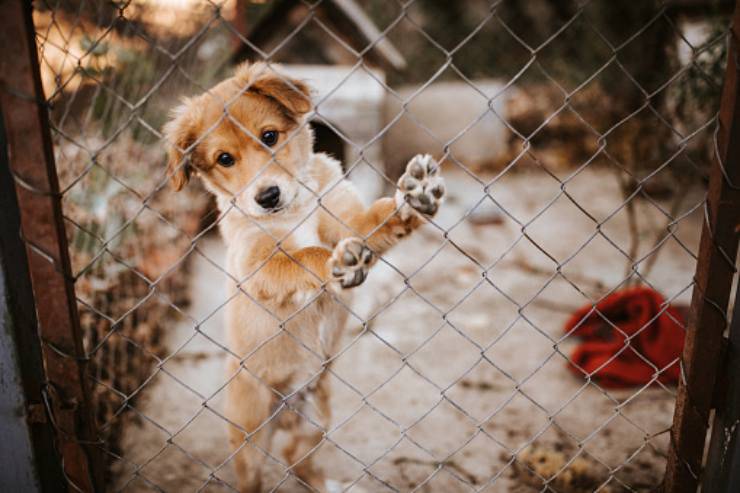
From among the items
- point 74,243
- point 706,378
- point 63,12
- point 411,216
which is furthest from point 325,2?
point 706,378

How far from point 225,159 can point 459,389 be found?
195cm

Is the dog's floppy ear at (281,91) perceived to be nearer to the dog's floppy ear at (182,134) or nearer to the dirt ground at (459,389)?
the dog's floppy ear at (182,134)

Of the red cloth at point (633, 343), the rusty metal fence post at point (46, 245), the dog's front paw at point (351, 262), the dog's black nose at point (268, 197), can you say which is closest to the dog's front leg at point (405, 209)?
the dog's front paw at point (351, 262)

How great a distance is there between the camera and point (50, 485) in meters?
1.66

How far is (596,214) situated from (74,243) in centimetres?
484

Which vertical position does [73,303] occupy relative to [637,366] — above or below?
below

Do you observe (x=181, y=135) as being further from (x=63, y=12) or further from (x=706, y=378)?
(x=63, y=12)

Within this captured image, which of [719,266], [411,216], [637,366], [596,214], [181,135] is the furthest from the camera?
[596,214]

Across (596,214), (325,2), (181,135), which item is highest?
(325,2)

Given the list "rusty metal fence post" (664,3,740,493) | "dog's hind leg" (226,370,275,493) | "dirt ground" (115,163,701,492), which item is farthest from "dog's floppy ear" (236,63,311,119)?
"rusty metal fence post" (664,3,740,493)

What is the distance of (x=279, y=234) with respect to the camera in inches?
89.4

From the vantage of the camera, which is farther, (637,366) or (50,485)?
(637,366)

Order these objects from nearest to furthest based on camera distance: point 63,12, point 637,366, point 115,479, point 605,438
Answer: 1. point 115,479
2. point 605,438
3. point 637,366
4. point 63,12

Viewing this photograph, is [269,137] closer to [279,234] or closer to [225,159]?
[225,159]
